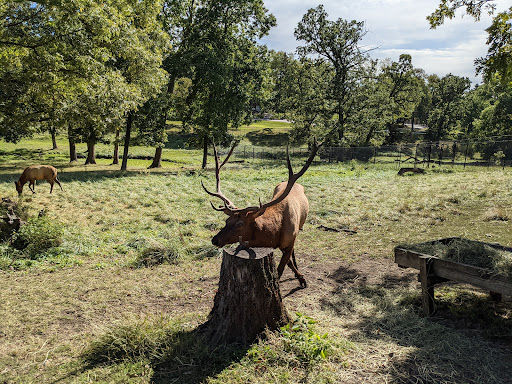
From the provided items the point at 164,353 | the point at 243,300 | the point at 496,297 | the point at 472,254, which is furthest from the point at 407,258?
the point at 164,353

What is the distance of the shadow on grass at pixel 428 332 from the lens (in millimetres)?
4355

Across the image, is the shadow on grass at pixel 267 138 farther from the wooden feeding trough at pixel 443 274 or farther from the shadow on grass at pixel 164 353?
the shadow on grass at pixel 164 353

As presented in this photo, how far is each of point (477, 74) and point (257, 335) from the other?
10.8m

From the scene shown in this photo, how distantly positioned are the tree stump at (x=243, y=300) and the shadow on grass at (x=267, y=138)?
51698 mm

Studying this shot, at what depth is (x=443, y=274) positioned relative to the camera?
574cm

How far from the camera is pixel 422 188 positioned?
1927cm

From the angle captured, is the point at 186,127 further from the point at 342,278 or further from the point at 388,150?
the point at 342,278

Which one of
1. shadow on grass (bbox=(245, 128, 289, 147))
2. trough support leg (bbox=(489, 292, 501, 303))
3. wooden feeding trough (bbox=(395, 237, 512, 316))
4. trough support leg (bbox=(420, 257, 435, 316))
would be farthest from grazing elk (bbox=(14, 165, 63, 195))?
shadow on grass (bbox=(245, 128, 289, 147))

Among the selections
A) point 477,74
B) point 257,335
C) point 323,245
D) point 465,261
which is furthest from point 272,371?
point 477,74

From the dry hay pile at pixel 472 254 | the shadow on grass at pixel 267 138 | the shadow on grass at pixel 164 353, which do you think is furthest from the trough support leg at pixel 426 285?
the shadow on grass at pixel 267 138

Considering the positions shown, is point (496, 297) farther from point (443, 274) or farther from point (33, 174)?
point (33, 174)

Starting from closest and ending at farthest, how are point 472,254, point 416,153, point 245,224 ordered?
point 245,224 → point 472,254 → point 416,153

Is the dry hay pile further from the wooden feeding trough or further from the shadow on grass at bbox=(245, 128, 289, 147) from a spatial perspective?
the shadow on grass at bbox=(245, 128, 289, 147)

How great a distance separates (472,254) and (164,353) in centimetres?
485
